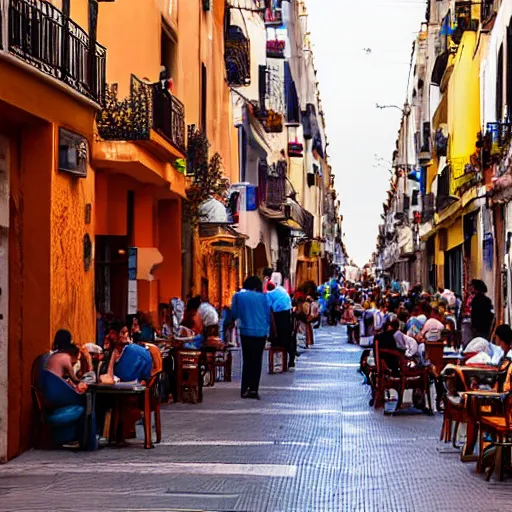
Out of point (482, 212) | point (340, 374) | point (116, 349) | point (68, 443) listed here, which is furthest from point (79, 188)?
point (482, 212)

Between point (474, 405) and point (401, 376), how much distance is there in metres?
5.07

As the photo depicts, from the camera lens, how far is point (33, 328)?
13164 millimetres

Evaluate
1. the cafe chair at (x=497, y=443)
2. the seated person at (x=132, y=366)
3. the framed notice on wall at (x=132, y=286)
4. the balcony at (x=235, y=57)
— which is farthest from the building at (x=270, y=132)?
the cafe chair at (x=497, y=443)

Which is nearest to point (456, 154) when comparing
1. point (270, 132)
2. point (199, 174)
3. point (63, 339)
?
point (270, 132)

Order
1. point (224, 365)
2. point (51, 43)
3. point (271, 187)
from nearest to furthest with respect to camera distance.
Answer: point (51, 43) → point (224, 365) → point (271, 187)

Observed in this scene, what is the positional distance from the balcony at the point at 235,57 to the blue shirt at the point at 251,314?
15.9m

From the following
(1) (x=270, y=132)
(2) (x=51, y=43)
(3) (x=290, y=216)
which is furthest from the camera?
(3) (x=290, y=216)

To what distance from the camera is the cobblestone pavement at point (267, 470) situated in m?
9.86

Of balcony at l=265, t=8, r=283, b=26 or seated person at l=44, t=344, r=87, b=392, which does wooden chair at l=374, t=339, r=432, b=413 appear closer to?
seated person at l=44, t=344, r=87, b=392

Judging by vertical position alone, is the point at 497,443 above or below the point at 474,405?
below

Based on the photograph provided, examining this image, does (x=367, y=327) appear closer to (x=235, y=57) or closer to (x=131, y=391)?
(x=235, y=57)

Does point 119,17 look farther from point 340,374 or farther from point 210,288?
point 210,288

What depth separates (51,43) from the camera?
13.5 m

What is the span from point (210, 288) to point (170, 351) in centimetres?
1420
